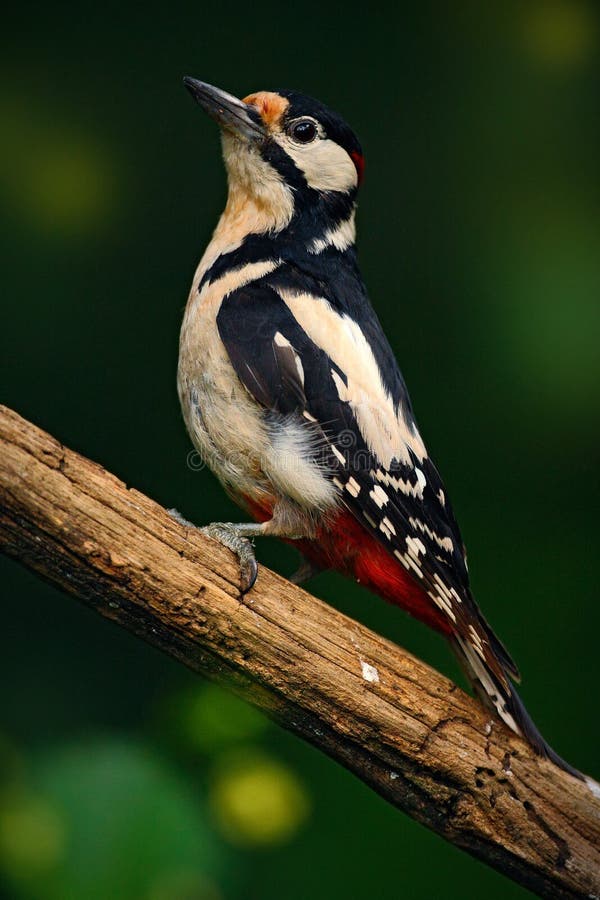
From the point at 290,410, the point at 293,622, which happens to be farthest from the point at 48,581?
the point at 290,410

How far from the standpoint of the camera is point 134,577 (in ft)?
4.64

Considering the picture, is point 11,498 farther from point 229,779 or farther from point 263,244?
point 263,244

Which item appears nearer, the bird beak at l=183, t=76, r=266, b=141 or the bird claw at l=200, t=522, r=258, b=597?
the bird claw at l=200, t=522, r=258, b=597

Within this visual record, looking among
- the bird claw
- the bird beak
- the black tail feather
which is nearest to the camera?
the bird claw

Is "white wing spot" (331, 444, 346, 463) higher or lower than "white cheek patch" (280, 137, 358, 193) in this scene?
lower

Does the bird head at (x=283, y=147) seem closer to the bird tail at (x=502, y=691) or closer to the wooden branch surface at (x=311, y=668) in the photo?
the wooden branch surface at (x=311, y=668)

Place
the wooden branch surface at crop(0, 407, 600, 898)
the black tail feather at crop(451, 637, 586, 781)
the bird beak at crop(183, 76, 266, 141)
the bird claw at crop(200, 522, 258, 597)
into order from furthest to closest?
the bird beak at crop(183, 76, 266, 141), the black tail feather at crop(451, 637, 586, 781), the bird claw at crop(200, 522, 258, 597), the wooden branch surface at crop(0, 407, 600, 898)

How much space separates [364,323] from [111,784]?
3.13 ft

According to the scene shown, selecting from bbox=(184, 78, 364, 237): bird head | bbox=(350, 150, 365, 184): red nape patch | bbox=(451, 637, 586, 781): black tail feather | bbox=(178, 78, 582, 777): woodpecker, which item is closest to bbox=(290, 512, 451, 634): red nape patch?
bbox=(178, 78, 582, 777): woodpecker

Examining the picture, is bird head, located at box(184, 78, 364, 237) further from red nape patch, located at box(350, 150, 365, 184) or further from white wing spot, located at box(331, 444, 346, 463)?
white wing spot, located at box(331, 444, 346, 463)

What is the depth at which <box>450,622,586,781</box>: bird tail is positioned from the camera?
1.69 meters

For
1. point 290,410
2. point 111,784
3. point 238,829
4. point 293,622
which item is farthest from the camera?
point 290,410

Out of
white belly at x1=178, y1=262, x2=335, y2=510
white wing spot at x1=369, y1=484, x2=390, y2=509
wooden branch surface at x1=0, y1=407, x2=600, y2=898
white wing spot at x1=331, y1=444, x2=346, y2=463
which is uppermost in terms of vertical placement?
white wing spot at x1=331, y1=444, x2=346, y2=463

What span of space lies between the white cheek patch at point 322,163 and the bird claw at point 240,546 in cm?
75
